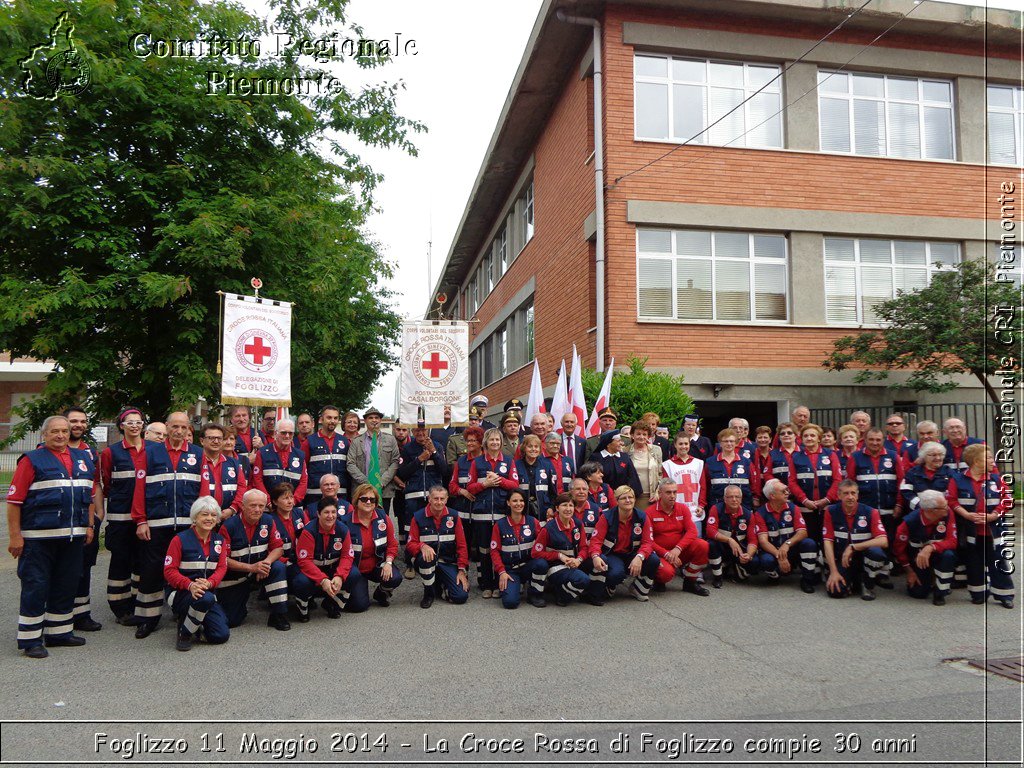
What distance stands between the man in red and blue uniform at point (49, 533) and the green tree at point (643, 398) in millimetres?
7246

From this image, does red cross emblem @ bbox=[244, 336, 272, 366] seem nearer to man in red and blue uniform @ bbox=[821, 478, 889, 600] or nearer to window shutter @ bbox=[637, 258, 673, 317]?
man in red and blue uniform @ bbox=[821, 478, 889, 600]

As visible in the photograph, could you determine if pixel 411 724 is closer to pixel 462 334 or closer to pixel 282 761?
pixel 282 761

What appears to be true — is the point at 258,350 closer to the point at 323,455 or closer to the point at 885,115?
the point at 323,455

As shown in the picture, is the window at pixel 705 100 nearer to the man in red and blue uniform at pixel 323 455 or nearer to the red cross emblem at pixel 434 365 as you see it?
the red cross emblem at pixel 434 365

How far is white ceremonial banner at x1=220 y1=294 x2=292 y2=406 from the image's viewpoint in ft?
29.5

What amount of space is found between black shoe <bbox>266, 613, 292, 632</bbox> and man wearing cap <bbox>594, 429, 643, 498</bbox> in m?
3.79

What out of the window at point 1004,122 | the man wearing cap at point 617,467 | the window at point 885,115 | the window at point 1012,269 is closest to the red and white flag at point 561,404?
the man wearing cap at point 617,467

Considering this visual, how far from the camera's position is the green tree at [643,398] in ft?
37.1

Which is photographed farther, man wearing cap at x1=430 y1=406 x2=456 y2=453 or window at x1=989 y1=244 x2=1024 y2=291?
window at x1=989 y1=244 x2=1024 y2=291

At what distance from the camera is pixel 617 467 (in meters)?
8.69

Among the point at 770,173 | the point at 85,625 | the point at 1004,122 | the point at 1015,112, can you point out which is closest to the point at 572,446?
the point at 85,625

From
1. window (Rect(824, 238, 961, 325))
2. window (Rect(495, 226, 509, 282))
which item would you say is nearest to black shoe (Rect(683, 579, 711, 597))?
window (Rect(824, 238, 961, 325))

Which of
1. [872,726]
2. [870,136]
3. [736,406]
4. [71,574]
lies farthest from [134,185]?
[870,136]

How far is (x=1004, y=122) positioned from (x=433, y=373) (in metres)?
13.7
